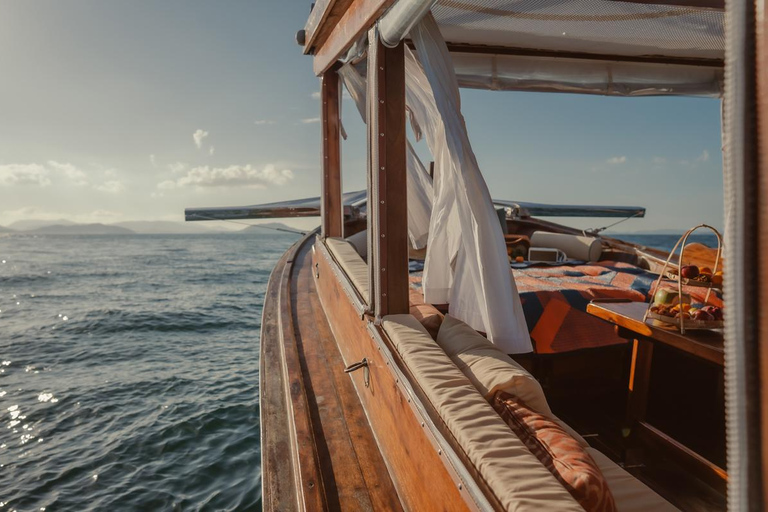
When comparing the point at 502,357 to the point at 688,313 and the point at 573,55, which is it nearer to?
the point at 688,313

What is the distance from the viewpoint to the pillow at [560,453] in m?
1.07

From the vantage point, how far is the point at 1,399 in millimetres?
5633

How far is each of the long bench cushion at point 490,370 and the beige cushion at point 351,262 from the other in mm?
673

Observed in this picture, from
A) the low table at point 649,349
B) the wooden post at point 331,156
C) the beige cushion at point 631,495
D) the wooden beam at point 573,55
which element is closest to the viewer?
the beige cushion at point 631,495

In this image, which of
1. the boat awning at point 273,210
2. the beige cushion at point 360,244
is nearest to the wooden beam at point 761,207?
the beige cushion at point 360,244

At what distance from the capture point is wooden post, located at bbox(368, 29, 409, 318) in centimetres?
209

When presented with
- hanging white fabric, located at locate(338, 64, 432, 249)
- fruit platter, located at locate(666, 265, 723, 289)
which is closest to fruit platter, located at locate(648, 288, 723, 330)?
fruit platter, located at locate(666, 265, 723, 289)

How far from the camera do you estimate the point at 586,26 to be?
2.85 m

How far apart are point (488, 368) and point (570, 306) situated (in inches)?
71.6

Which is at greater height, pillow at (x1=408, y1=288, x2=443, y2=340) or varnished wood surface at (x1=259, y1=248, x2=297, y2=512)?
pillow at (x1=408, y1=288, x2=443, y2=340)

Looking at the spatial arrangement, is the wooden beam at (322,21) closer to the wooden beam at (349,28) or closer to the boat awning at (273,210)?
the wooden beam at (349,28)

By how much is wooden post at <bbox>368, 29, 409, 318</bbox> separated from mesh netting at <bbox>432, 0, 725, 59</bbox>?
688mm

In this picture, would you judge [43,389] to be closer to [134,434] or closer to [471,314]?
[134,434]

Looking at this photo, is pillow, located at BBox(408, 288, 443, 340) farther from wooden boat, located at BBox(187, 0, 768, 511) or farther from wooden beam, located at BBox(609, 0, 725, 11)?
wooden beam, located at BBox(609, 0, 725, 11)
